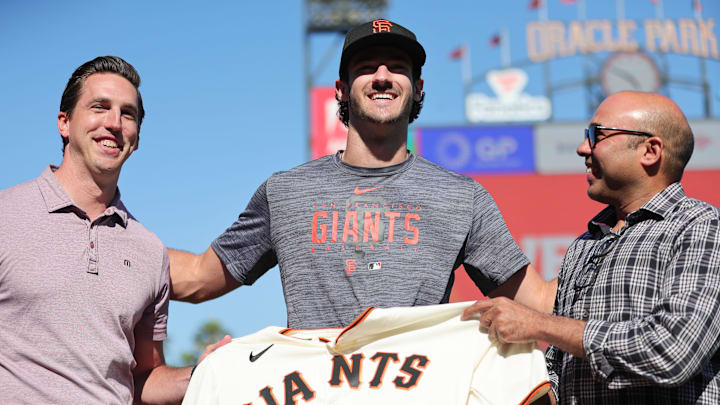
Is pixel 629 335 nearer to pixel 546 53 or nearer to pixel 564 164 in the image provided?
pixel 564 164

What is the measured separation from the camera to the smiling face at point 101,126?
3545mm

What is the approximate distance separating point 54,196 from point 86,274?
357mm

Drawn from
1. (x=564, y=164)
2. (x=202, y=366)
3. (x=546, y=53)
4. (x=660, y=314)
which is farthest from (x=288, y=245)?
(x=546, y=53)

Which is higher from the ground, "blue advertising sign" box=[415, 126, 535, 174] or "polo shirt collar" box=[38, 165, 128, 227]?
"polo shirt collar" box=[38, 165, 128, 227]

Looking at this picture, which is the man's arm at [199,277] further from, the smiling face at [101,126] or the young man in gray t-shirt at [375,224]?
the smiling face at [101,126]

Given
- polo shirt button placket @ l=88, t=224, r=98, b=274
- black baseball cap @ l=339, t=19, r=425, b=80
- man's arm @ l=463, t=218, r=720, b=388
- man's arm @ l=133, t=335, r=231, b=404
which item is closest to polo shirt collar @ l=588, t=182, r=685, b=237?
man's arm @ l=463, t=218, r=720, b=388

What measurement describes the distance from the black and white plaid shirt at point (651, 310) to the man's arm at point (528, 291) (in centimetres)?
19

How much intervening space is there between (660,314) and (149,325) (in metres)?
2.03

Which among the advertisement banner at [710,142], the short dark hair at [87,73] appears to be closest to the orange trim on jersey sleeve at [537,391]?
the short dark hair at [87,73]

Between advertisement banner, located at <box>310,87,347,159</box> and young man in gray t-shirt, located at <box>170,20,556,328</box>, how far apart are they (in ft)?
81.0

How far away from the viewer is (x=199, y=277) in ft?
12.5

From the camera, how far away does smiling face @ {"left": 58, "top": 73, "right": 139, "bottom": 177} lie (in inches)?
140

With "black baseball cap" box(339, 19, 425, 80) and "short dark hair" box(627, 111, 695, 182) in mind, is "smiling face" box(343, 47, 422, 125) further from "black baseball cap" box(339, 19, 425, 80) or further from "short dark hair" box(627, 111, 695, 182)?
"short dark hair" box(627, 111, 695, 182)

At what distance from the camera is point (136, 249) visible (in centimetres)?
360
